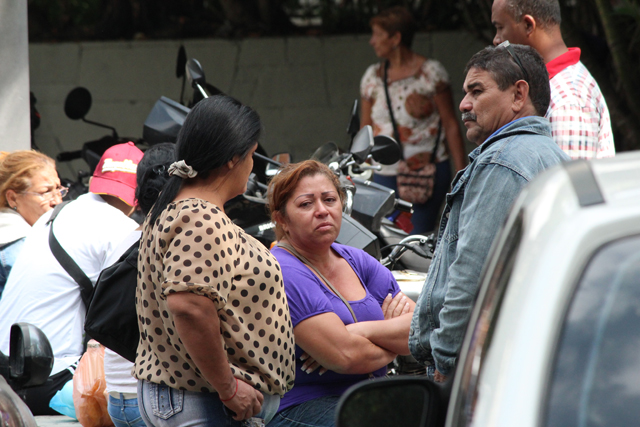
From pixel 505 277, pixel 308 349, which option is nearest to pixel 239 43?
pixel 308 349

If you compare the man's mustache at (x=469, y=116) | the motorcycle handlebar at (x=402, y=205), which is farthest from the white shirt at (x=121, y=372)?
the motorcycle handlebar at (x=402, y=205)

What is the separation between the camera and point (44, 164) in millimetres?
4590

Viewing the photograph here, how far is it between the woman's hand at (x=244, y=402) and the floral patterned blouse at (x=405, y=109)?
13.4 ft

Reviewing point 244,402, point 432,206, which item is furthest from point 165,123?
point 432,206

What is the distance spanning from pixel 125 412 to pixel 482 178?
1.66 m

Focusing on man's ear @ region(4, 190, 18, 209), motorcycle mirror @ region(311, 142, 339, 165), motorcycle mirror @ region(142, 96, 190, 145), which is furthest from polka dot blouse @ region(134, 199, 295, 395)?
man's ear @ region(4, 190, 18, 209)

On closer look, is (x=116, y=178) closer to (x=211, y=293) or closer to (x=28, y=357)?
(x=28, y=357)

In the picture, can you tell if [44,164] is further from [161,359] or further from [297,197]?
[161,359]

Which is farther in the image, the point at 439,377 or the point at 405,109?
the point at 405,109

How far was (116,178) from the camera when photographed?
4152 millimetres

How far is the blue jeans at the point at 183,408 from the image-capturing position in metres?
2.32

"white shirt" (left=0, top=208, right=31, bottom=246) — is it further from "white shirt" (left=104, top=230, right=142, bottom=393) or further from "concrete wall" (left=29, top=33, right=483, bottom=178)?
"concrete wall" (left=29, top=33, right=483, bottom=178)

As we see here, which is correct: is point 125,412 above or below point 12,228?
below

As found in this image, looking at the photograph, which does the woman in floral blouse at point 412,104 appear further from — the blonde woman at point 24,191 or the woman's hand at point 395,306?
the woman's hand at point 395,306
